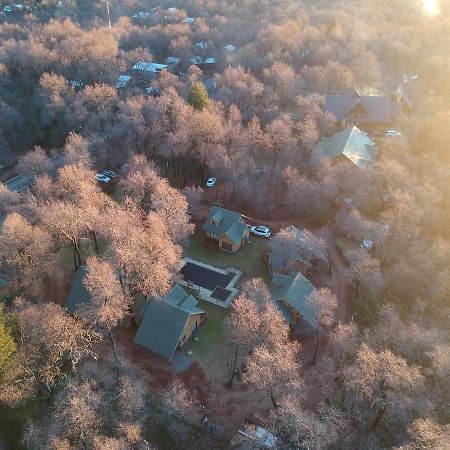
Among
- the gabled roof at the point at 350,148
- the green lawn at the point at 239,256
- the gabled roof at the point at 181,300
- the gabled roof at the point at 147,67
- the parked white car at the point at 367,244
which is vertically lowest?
the green lawn at the point at 239,256

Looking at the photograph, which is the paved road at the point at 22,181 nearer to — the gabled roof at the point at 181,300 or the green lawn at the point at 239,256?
the green lawn at the point at 239,256

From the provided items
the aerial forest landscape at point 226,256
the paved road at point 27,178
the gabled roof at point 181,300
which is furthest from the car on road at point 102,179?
the gabled roof at point 181,300

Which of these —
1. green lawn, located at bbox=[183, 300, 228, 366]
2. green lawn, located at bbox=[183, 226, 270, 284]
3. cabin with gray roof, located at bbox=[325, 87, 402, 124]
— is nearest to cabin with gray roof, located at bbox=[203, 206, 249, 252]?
green lawn, located at bbox=[183, 226, 270, 284]

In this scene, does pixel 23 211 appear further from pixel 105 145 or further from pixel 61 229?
pixel 105 145

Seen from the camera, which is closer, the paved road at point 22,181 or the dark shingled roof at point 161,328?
the dark shingled roof at point 161,328

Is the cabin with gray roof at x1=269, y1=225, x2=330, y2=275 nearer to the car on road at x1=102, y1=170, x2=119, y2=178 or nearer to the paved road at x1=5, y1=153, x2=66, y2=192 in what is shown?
the car on road at x1=102, y1=170, x2=119, y2=178

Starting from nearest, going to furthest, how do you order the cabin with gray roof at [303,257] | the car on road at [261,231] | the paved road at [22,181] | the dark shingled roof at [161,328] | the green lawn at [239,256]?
the dark shingled roof at [161,328] → the cabin with gray roof at [303,257] → the green lawn at [239,256] → the car on road at [261,231] → the paved road at [22,181]

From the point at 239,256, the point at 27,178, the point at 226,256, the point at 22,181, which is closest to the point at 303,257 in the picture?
the point at 239,256
